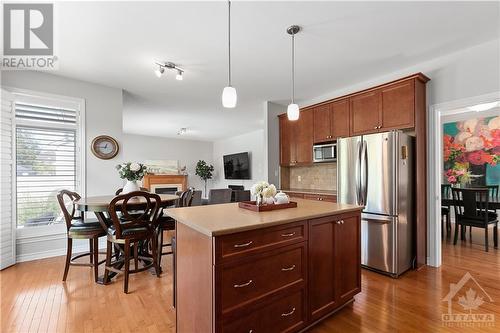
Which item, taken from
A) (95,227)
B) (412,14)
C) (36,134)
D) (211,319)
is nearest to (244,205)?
(211,319)

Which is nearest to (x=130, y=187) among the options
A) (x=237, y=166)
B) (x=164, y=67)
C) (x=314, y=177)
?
(x=164, y=67)

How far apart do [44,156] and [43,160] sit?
6cm

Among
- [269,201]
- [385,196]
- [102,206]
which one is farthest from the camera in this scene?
[385,196]

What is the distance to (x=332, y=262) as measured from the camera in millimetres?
1979

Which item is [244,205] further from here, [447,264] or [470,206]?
[470,206]

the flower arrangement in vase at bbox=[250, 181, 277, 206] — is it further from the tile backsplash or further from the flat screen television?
the flat screen television

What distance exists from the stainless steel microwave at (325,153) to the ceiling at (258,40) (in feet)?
3.28

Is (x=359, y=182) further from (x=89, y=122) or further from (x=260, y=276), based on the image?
→ (x=89, y=122)

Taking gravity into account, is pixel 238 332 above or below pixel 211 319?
below

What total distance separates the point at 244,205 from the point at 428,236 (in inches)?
105

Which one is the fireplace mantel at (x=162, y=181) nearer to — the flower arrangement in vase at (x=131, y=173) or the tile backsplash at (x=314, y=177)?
the tile backsplash at (x=314, y=177)

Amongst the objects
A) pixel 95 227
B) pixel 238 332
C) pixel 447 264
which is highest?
pixel 95 227

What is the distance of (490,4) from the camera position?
2107 mm

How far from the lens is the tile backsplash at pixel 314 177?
4369mm
